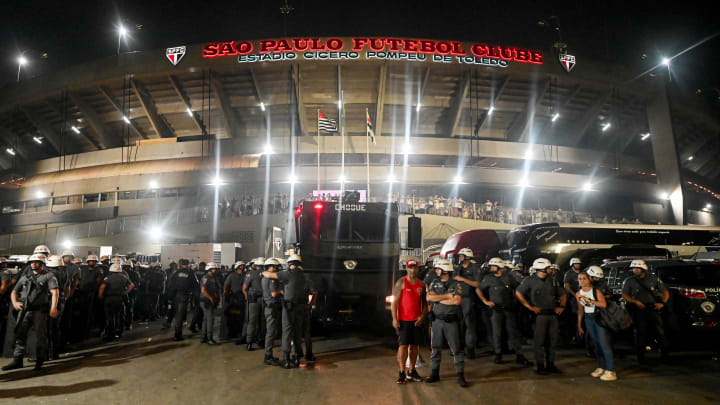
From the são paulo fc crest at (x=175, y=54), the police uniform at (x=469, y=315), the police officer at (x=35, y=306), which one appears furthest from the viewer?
the são paulo fc crest at (x=175, y=54)

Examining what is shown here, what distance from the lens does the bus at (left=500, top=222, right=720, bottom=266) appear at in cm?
1421

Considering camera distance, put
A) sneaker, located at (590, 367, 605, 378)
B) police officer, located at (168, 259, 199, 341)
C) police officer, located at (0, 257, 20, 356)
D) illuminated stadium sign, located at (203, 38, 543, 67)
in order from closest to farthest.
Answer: sneaker, located at (590, 367, 605, 378), police officer, located at (0, 257, 20, 356), police officer, located at (168, 259, 199, 341), illuminated stadium sign, located at (203, 38, 543, 67)

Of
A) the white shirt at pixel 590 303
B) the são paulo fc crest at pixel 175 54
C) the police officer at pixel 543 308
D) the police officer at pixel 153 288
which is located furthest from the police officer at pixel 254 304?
the são paulo fc crest at pixel 175 54

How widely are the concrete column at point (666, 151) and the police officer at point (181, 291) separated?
36.1 m

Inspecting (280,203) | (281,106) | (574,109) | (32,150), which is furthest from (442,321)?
(32,150)

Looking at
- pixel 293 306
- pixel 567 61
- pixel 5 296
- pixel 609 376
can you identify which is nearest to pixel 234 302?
pixel 293 306

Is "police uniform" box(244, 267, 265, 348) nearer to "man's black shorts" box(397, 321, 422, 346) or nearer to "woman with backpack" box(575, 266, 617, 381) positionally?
"man's black shorts" box(397, 321, 422, 346)

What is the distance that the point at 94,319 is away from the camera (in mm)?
11328

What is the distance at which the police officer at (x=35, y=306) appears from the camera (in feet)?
23.7

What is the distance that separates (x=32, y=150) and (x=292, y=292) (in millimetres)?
46344

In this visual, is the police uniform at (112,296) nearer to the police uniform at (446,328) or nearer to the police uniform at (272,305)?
the police uniform at (272,305)

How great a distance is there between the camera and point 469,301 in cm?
838

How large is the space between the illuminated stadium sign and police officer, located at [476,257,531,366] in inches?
912

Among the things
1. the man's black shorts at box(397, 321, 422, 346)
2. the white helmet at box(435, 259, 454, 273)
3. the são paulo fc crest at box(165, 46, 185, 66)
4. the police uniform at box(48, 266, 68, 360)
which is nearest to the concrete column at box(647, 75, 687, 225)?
the white helmet at box(435, 259, 454, 273)
